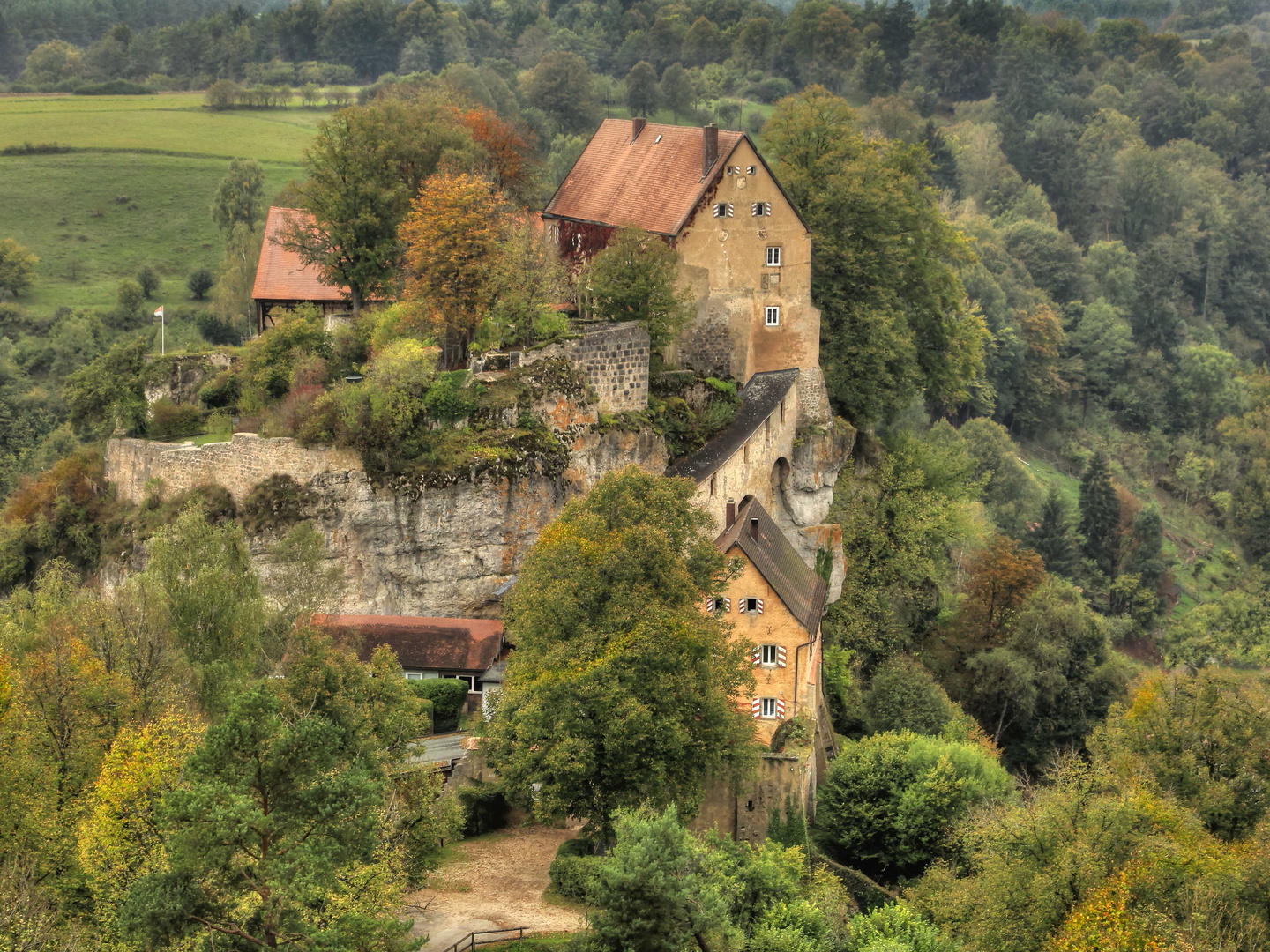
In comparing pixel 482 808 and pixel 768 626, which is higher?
pixel 768 626

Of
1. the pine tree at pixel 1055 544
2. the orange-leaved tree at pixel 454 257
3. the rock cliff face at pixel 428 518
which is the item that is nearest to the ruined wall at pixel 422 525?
the rock cliff face at pixel 428 518

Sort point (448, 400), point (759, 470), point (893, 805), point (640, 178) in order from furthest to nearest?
point (640, 178) → point (759, 470) → point (448, 400) → point (893, 805)

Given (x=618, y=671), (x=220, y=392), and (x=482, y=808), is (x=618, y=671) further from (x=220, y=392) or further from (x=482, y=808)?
(x=220, y=392)

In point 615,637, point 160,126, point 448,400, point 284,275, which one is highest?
point 160,126

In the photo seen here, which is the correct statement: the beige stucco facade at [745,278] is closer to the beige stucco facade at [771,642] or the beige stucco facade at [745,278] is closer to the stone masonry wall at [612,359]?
the stone masonry wall at [612,359]

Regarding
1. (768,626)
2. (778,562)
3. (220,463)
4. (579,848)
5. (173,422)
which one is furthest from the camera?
(173,422)

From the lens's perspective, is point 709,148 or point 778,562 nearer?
point 778,562

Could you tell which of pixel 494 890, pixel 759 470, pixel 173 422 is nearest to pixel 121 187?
pixel 173 422
